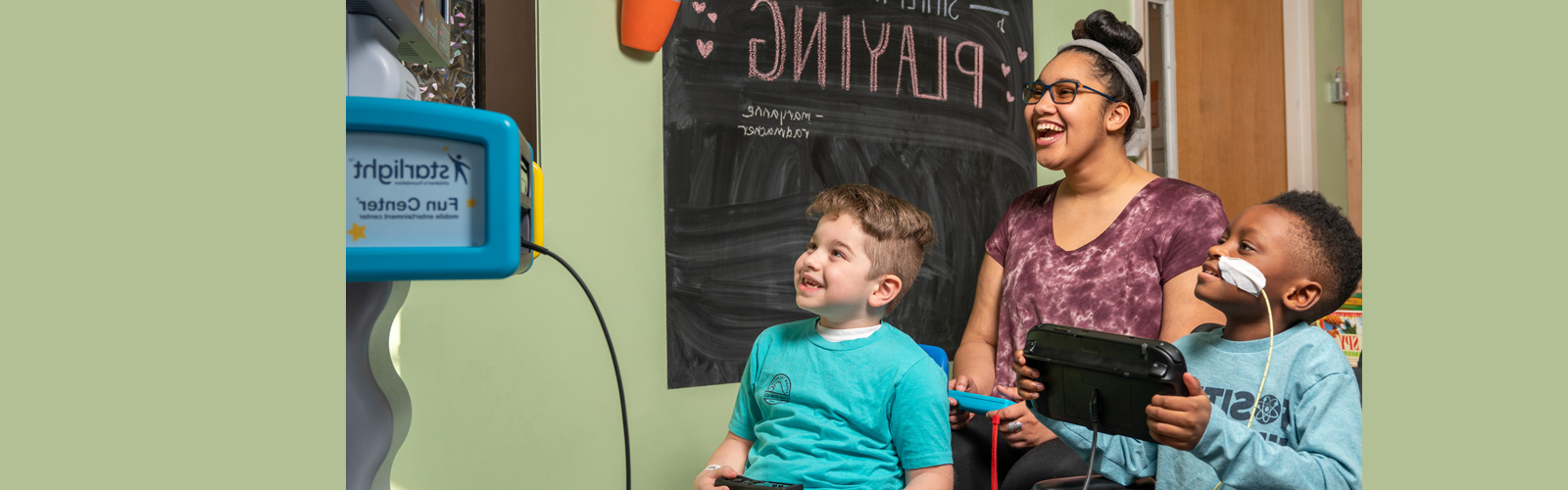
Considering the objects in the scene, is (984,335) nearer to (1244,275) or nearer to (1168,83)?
(1244,275)

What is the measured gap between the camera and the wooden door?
2533mm

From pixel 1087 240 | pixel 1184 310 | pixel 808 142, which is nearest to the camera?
pixel 1184 310

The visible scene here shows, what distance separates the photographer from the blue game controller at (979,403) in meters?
1.14

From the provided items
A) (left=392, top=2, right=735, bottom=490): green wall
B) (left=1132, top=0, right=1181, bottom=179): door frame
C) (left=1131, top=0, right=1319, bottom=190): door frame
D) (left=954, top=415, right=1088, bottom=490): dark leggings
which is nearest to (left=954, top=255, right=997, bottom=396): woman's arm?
(left=954, top=415, right=1088, bottom=490): dark leggings

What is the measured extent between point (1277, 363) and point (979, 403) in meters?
0.38

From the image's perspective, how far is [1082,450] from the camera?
987 millimetres

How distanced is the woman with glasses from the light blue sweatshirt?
262 millimetres

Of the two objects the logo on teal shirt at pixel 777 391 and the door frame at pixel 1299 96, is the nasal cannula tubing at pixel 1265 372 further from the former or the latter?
the door frame at pixel 1299 96

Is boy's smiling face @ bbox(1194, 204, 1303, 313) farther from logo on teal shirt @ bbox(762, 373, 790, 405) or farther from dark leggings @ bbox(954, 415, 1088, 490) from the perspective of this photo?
logo on teal shirt @ bbox(762, 373, 790, 405)

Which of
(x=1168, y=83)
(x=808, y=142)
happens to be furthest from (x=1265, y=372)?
(x=1168, y=83)

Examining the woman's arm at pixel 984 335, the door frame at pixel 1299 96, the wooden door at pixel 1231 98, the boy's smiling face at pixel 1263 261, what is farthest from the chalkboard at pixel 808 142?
the door frame at pixel 1299 96

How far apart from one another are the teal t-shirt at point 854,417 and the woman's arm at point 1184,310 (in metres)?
0.40

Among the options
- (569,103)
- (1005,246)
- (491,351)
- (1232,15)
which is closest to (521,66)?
(569,103)

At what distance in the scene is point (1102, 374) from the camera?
82 cm
